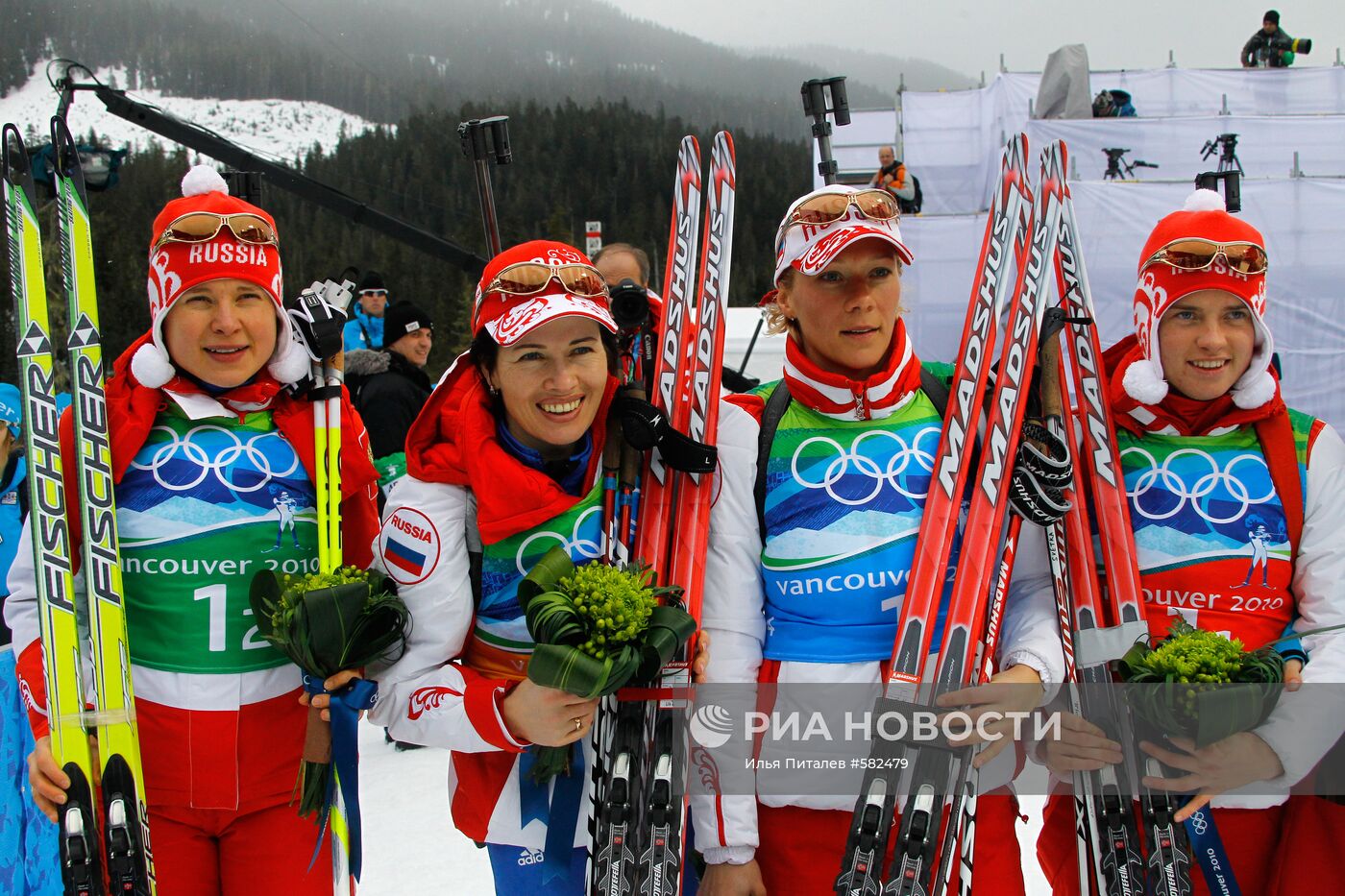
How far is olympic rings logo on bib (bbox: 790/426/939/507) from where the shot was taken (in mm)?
1910

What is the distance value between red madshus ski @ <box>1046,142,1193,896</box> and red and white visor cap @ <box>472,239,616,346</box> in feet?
3.56

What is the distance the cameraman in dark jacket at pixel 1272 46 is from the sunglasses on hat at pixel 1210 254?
1462 centimetres

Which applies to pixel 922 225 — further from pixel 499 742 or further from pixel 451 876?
pixel 499 742

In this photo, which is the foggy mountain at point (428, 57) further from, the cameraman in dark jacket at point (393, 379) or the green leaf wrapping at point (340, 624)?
the green leaf wrapping at point (340, 624)

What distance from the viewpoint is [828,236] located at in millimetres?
1956

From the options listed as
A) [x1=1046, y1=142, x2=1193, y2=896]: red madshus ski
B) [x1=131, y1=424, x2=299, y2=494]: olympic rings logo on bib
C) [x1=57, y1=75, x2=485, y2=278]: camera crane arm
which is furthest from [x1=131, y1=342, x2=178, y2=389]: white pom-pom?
[x1=57, y1=75, x2=485, y2=278]: camera crane arm

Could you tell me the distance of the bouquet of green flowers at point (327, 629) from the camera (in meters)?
1.80

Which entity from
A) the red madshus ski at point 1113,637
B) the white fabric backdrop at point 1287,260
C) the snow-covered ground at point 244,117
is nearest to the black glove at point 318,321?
the red madshus ski at point 1113,637

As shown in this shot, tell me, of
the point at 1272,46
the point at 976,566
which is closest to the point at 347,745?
the point at 976,566

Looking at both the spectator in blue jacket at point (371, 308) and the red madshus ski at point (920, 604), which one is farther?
the spectator in blue jacket at point (371, 308)

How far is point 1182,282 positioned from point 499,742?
1685mm

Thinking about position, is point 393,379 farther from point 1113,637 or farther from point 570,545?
point 1113,637

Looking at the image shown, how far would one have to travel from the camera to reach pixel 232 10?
124 metres

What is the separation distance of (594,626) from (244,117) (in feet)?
353
